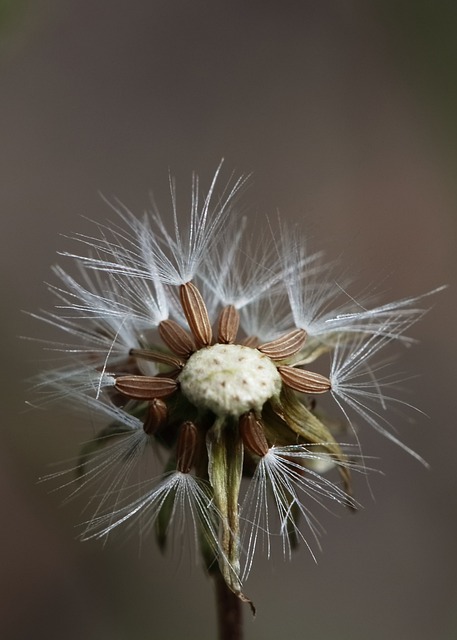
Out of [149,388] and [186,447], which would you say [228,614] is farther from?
[149,388]

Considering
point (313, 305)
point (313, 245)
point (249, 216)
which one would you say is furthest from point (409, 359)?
point (313, 305)

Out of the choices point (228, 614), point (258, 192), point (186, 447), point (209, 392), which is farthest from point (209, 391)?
point (258, 192)

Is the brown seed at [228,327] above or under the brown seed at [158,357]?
above

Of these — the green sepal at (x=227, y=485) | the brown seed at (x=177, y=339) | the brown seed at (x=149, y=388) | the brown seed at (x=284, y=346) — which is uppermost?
the brown seed at (x=177, y=339)

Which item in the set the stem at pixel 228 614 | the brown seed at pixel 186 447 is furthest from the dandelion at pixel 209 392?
the stem at pixel 228 614

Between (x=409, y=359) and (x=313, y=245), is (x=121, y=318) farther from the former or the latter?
(x=409, y=359)

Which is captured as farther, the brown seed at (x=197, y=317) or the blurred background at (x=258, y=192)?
the blurred background at (x=258, y=192)

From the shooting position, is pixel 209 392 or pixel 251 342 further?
pixel 251 342

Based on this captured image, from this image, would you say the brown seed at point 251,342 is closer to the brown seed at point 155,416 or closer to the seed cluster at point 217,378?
the seed cluster at point 217,378
